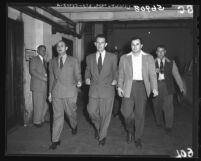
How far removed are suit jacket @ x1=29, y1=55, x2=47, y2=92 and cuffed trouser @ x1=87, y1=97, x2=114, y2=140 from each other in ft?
6.05

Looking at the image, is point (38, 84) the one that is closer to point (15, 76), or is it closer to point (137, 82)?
point (15, 76)

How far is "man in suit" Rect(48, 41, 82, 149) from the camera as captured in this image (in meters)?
4.90

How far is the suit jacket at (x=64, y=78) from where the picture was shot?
501cm

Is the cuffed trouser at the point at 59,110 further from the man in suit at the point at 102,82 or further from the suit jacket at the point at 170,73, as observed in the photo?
the suit jacket at the point at 170,73

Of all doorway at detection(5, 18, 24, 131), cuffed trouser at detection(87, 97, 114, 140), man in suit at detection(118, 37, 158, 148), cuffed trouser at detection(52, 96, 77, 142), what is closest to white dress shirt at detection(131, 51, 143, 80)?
man in suit at detection(118, 37, 158, 148)

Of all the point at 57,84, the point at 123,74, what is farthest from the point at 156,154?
the point at 57,84

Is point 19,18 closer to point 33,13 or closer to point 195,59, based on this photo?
point 33,13

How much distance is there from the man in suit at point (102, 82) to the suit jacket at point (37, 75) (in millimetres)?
1761

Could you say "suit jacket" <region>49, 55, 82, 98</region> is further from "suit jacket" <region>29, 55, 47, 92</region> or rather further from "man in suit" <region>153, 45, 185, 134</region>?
"man in suit" <region>153, 45, 185, 134</region>

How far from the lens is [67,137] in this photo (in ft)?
18.9

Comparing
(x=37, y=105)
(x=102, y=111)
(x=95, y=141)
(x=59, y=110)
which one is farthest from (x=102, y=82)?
(x=37, y=105)

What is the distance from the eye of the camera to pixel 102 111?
16.8 feet

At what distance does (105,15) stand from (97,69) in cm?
535

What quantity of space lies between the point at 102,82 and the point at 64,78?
74cm
